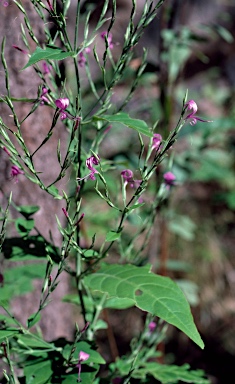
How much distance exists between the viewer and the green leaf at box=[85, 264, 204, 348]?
2.20ft

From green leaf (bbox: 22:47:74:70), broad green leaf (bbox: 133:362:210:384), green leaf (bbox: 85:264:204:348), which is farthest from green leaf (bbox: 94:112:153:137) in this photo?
broad green leaf (bbox: 133:362:210:384)

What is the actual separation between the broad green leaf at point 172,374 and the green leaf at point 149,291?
0.76 feet

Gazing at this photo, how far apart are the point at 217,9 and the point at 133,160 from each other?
4649mm

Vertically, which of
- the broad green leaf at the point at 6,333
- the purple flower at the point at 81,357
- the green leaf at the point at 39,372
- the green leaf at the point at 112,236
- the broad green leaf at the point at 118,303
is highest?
the green leaf at the point at 112,236

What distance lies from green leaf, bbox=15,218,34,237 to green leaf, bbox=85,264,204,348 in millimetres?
138

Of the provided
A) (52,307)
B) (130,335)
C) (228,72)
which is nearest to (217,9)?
(228,72)

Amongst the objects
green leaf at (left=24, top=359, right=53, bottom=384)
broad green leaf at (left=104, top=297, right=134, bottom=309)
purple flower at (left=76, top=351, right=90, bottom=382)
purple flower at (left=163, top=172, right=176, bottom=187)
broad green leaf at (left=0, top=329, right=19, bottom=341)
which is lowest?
broad green leaf at (left=104, top=297, right=134, bottom=309)

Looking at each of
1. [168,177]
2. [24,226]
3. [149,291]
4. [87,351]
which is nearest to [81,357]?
[87,351]

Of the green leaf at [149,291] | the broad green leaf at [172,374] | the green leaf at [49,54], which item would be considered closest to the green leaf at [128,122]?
the green leaf at [49,54]

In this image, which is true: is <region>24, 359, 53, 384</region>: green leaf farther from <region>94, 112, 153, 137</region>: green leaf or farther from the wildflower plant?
<region>94, 112, 153, 137</region>: green leaf

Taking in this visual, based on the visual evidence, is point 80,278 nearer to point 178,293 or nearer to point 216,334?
point 178,293

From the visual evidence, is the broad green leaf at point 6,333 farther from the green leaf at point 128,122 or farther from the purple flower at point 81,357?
the green leaf at point 128,122

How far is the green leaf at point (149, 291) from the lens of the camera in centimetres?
67

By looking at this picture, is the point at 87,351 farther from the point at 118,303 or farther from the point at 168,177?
the point at 168,177
